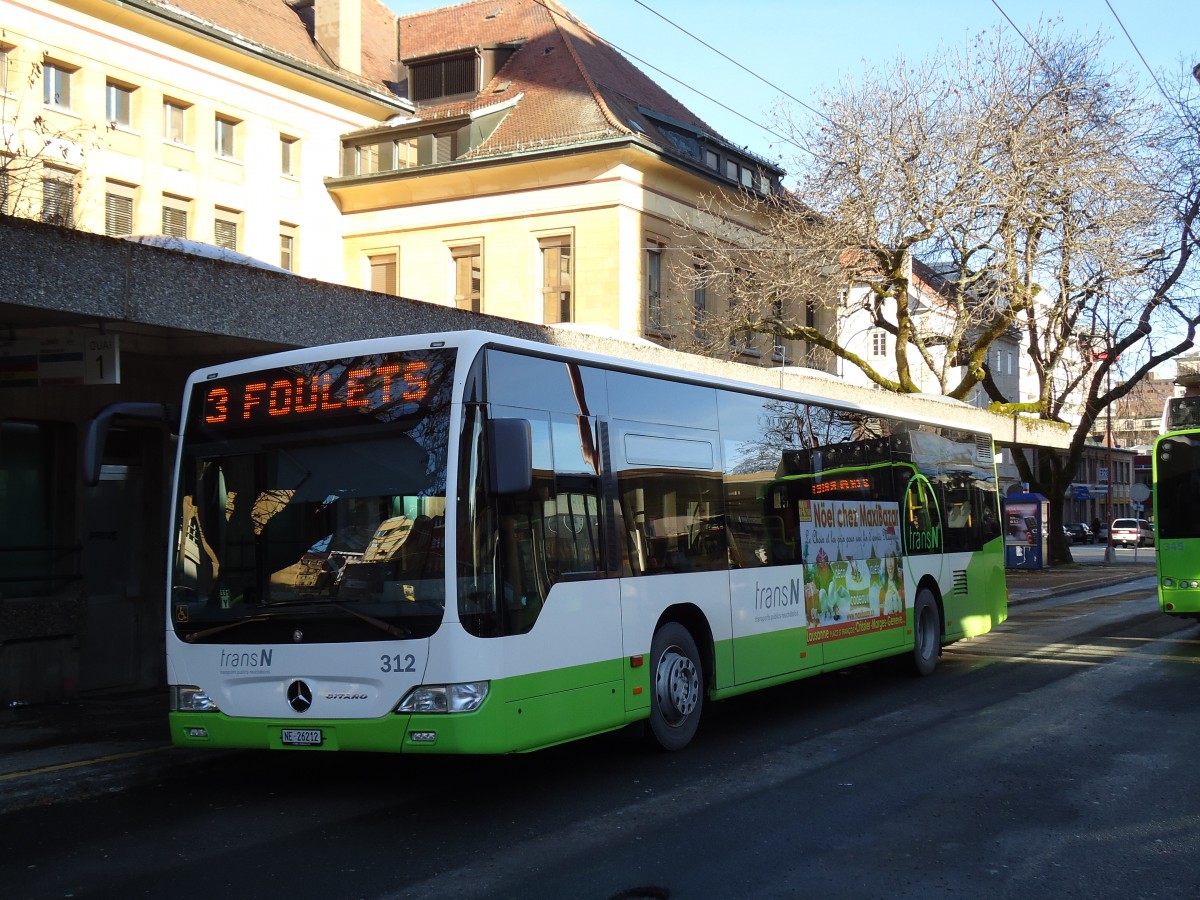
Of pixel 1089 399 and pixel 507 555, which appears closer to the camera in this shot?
pixel 507 555

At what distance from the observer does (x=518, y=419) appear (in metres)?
7.57

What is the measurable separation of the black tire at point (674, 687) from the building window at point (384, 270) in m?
38.2

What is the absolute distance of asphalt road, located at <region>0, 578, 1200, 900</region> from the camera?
6.16 metres

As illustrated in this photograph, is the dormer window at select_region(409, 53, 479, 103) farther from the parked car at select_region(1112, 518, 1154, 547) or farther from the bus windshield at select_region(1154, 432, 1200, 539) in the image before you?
the parked car at select_region(1112, 518, 1154, 547)

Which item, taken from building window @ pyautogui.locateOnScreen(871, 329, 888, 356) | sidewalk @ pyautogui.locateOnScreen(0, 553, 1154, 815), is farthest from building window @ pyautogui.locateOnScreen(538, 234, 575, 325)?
building window @ pyautogui.locateOnScreen(871, 329, 888, 356)

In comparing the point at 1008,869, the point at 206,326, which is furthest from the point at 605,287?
the point at 1008,869

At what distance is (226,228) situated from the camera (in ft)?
137

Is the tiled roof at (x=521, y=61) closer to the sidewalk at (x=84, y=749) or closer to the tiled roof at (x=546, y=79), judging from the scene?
the tiled roof at (x=546, y=79)

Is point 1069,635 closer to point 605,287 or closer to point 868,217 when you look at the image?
point 868,217

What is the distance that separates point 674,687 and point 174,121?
3520cm

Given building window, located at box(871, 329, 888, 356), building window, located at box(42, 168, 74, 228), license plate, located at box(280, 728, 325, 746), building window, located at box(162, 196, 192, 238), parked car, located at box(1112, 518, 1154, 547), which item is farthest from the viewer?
building window, located at box(871, 329, 888, 356)

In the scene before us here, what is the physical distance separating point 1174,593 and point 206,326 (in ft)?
44.2

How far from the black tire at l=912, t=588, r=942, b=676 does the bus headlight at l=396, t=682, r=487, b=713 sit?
761 cm

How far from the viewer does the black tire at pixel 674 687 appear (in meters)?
9.39
